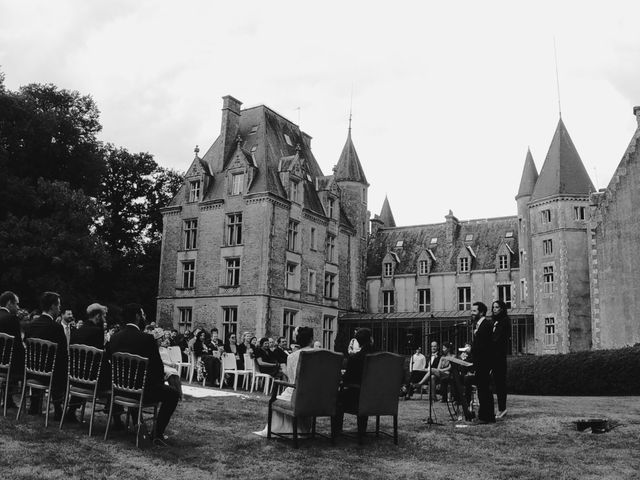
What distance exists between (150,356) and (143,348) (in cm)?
14

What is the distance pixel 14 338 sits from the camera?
950cm

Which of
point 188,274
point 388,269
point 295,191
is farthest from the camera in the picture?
point 388,269

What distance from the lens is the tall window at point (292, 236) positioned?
37.2 metres

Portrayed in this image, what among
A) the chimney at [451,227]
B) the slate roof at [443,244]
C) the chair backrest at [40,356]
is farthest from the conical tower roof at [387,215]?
the chair backrest at [40,356]

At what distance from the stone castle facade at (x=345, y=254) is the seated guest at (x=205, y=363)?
14083 millimetres

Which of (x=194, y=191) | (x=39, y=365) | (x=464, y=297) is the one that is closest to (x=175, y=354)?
(x=39, y=365)

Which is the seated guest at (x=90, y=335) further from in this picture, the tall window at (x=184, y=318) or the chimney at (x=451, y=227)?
the chimney at (x=451, y=227)

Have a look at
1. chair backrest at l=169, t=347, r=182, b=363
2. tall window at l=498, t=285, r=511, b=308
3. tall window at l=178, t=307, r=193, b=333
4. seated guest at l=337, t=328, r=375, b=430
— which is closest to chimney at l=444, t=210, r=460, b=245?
tall window at l=498, t=285, r=511, b=308

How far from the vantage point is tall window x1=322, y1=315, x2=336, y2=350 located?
40.2 metres

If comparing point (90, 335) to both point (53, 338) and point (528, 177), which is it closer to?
point (53, 338)

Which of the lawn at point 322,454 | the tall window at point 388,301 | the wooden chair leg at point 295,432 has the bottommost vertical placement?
the lawn at point 322,454

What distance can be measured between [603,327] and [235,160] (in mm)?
21661

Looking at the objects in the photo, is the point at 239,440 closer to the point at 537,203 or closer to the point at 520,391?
the point at 520,391

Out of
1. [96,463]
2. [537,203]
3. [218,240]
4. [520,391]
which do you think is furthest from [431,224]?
[96,463]
